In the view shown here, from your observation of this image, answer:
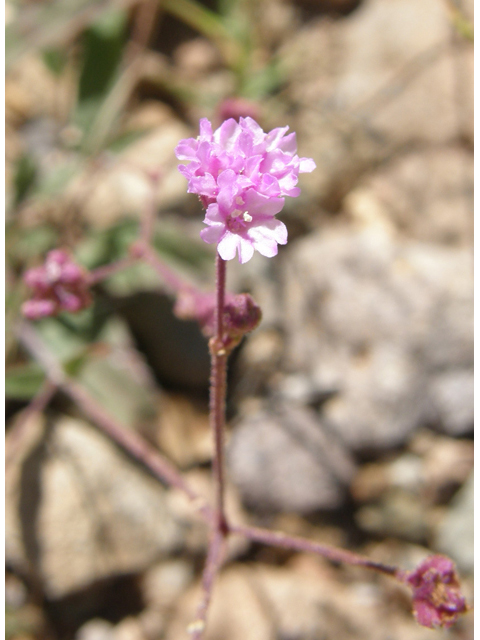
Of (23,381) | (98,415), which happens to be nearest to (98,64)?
(23,381)

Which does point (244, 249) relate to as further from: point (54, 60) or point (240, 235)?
point (54, 60)

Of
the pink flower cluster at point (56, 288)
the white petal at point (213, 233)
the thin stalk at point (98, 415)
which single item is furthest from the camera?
the pink flower cluster at point (56, 288)

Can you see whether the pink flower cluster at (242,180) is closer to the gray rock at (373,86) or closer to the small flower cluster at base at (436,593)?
the small flower cluster at base at (436,593)

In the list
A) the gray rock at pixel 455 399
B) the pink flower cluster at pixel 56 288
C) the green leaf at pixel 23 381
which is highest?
the pink flower cluster at pixel 56 288

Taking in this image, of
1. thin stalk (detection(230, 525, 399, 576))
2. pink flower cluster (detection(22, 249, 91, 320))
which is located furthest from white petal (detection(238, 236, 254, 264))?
pink flower cluster (detection(22, 249, 91, 320))

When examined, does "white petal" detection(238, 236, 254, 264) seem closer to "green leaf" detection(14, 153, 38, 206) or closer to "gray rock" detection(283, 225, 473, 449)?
"gray rock" detection(283, 225, 473, 449)

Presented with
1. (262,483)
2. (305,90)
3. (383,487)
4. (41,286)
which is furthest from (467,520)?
(305,90)

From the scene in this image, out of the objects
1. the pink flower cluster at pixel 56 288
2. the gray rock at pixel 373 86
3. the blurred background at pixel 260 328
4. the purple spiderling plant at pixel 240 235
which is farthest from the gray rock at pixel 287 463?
the gray rock at pixel 373 86

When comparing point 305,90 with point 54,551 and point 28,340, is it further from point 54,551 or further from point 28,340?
point 54,551
